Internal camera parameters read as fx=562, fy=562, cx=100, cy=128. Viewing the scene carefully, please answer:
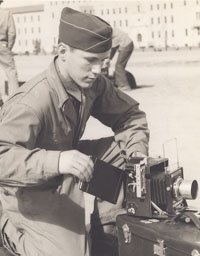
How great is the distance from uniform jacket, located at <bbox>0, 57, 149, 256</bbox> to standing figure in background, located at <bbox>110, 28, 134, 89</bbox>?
6919 millimetres

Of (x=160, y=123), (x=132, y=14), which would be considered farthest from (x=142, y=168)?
(x=132, y=14)

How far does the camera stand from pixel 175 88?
9.90m

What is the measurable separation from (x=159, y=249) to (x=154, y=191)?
290 millimetres

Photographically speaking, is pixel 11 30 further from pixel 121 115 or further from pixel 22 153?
pixel 22 153

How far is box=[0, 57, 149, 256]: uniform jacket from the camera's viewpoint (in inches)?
100

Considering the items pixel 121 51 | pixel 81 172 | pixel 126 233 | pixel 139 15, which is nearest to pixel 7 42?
pixel 121 51

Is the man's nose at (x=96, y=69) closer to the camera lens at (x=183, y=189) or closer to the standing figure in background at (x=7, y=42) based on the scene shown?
the camera lens at (x=183, y=189)

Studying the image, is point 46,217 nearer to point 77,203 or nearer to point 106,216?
point 77,203

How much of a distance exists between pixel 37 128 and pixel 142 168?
21.3 inches

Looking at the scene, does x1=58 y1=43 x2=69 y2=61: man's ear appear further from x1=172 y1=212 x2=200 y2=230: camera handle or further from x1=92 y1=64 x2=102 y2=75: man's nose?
x1=172 y1=212 x2=200 y2=230: camera handle

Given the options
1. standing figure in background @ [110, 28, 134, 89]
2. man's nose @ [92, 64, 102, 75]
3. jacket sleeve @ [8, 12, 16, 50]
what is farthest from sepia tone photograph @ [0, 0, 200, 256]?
standing figure in background @ [110, 28, 134, 89]

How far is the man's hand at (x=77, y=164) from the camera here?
7.89 feet

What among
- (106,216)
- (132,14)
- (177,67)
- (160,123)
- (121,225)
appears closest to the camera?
(121,225)

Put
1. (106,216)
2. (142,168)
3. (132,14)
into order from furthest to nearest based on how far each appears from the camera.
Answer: (132,14)
(106,216)
(142,168)
